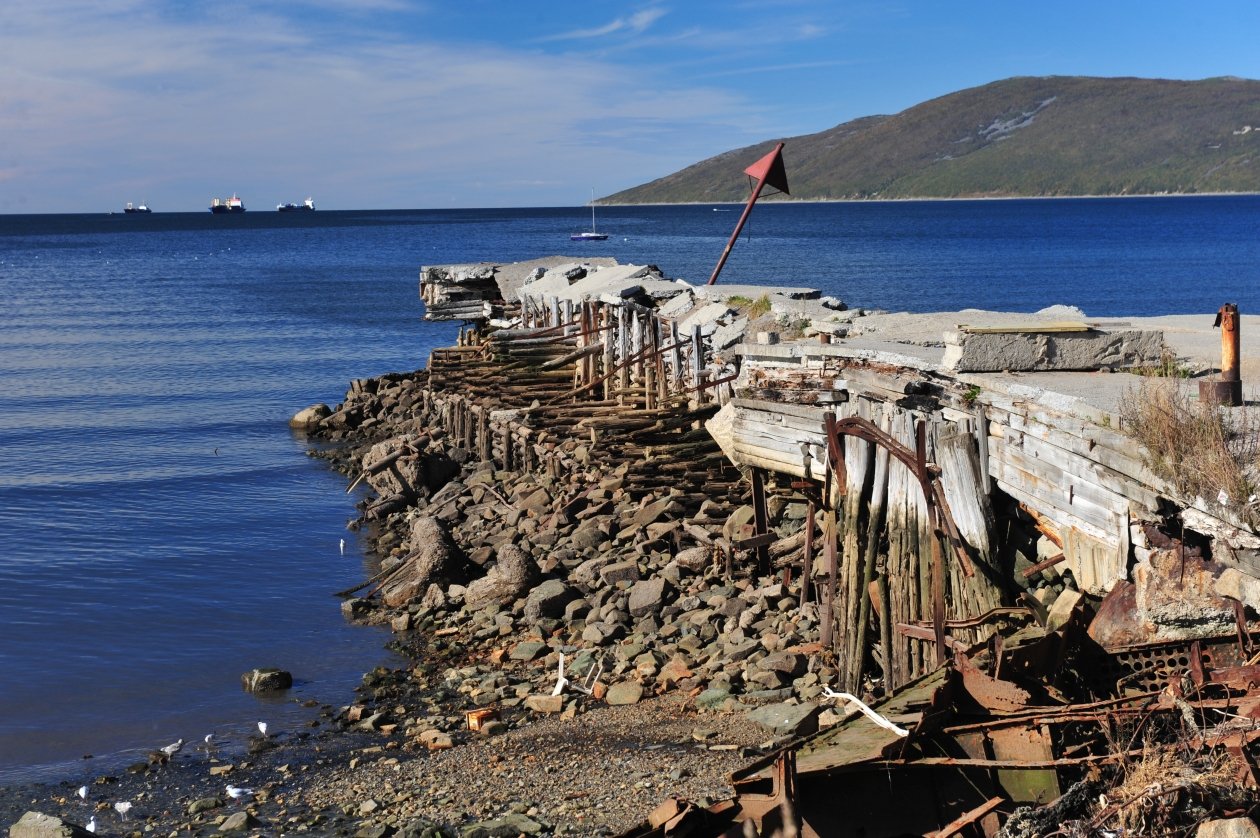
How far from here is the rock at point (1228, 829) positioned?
6.22 meters

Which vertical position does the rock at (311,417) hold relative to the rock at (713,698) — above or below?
above

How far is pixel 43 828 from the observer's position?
31.3 ft

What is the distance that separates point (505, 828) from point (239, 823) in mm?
2385

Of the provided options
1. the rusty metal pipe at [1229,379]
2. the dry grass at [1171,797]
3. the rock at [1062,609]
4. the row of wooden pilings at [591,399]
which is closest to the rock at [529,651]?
the row of wooden pilings at [591,399]

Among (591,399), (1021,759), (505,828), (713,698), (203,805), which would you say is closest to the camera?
(1021,759)

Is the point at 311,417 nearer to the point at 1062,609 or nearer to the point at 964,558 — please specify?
the point at 964,558

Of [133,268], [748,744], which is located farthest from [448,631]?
[133,268]

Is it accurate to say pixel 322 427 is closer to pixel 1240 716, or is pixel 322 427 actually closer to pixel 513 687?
pixel 513 687

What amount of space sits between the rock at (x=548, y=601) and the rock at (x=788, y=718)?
3.76 metres

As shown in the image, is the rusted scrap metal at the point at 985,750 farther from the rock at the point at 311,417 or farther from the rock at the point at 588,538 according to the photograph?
the rock at the point at 311,417

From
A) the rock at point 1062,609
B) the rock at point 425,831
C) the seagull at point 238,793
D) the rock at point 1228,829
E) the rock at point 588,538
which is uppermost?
the rock at point 1062,609

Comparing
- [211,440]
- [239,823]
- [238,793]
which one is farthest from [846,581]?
[211,440]

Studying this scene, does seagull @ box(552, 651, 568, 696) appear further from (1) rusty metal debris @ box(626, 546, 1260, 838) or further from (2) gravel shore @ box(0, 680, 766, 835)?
(1) rusty metal debris @ box(626, 546, 1260, 838)

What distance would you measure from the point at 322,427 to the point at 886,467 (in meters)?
21.8
